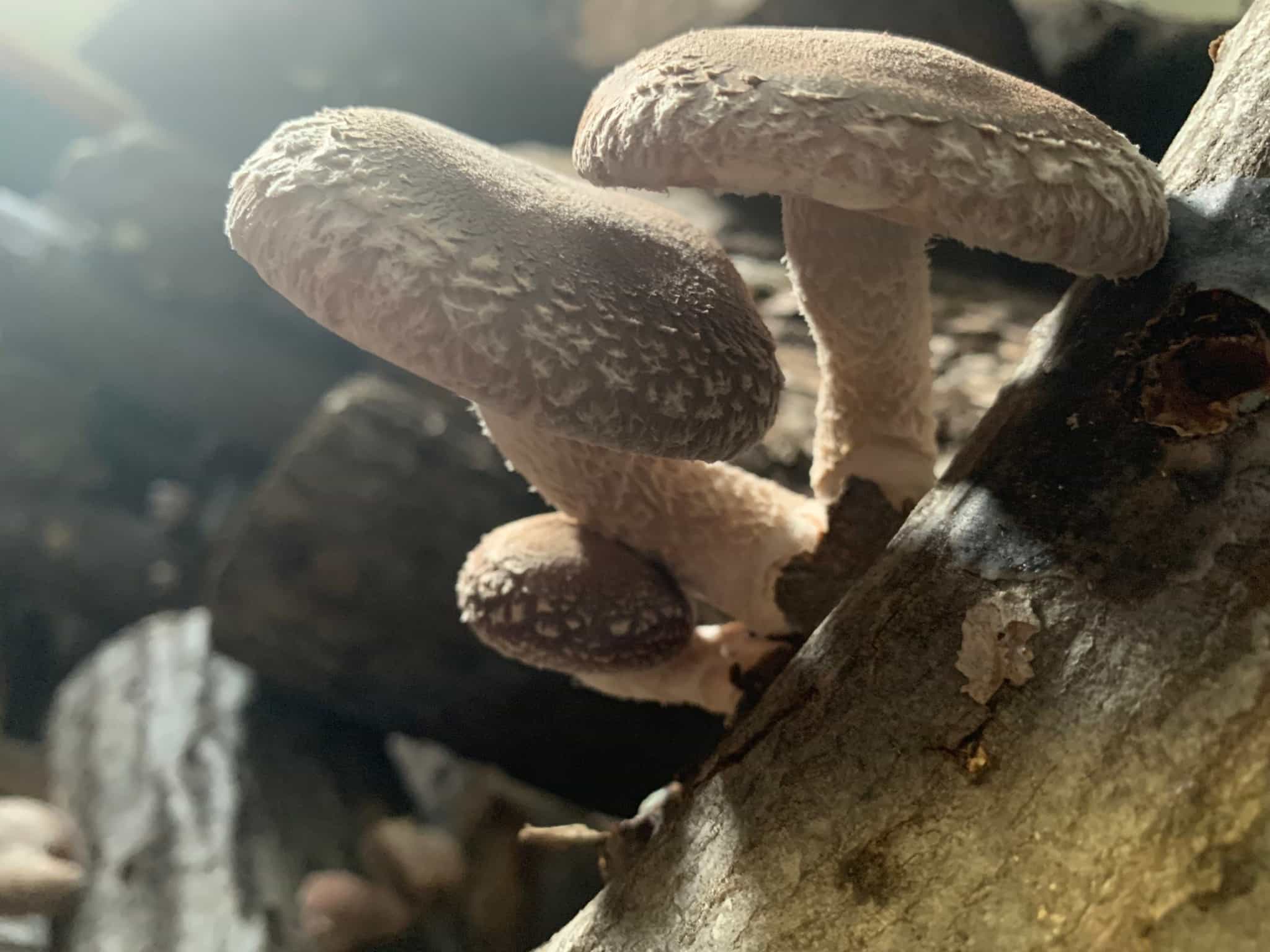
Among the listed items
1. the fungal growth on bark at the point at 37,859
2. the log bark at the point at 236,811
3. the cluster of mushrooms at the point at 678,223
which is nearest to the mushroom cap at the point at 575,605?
the cluster of mushrooms at the point at 678,223

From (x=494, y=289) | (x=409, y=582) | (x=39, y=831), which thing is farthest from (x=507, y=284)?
(x=39, y=831)

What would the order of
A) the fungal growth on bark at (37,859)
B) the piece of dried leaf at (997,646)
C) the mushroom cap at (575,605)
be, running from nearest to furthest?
the piece of dried leaf at (997,646), the mushroom cap at (575,605), the fungal growth on bark at (37,859)

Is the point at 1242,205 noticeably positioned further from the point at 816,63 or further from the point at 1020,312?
the point at 1020,312

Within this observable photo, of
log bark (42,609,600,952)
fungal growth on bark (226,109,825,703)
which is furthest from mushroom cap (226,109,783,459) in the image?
log bark (42,609,600,952)

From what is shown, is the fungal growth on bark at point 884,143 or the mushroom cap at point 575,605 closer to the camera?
the fungal growth on bark at point 884,143

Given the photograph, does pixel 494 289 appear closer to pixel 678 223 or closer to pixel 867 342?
pixel 678 223

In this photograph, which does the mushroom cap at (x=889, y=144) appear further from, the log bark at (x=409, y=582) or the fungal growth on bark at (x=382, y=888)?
the fungal growth on bark at (x=382, y=888)

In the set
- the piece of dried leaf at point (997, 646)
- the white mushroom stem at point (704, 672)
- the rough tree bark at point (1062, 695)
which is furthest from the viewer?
the white mushroom stem at point (704, 672)

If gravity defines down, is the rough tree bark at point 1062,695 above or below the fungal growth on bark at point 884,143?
below
